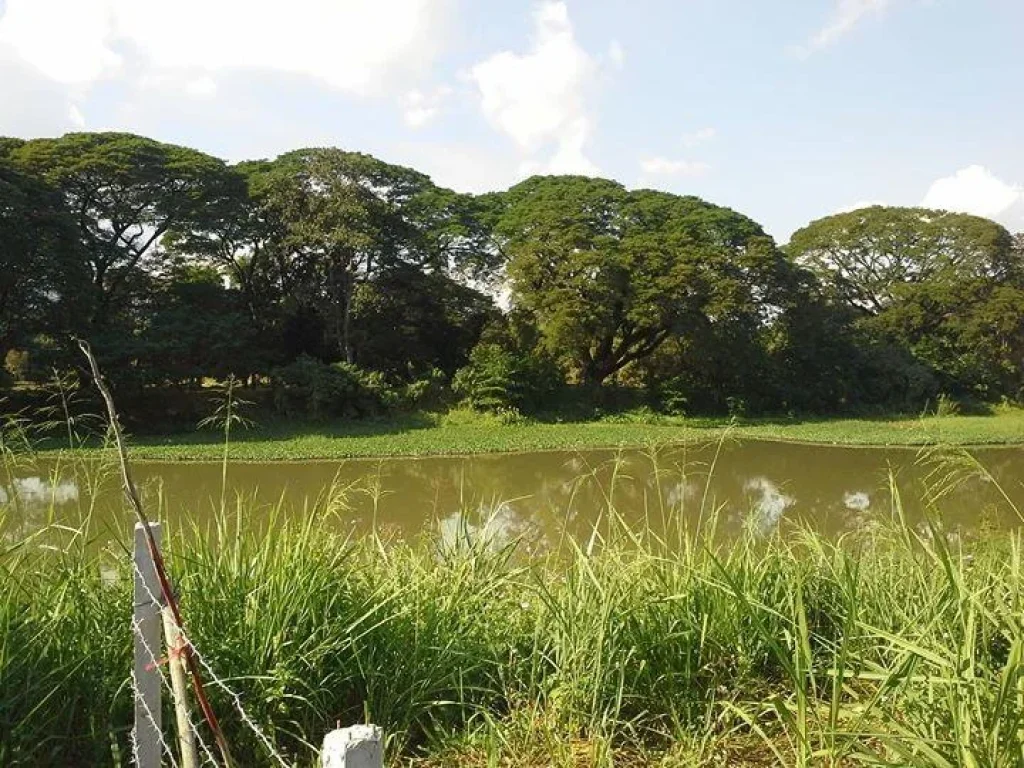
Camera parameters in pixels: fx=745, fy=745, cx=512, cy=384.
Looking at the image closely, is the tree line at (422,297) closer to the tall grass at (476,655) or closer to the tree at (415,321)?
the tree at (415,321)

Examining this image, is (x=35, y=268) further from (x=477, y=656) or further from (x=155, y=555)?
(x=155, y=555)

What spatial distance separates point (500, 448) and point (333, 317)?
6.64 metres

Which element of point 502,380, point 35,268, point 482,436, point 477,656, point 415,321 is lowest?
point 482,436

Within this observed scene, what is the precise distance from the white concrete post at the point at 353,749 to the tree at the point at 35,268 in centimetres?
1666

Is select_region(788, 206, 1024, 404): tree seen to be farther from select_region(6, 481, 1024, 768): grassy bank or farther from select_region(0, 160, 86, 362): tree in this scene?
select_region(6, 481, 1024, 768): grassy bank

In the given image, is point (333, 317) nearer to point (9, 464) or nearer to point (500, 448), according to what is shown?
point (500, 448)

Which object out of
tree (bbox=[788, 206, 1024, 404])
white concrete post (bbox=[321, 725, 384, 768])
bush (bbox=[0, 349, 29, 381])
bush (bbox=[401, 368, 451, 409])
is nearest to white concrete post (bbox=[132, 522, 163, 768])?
white concrete post (bbox=[321, 725, 384, 768])

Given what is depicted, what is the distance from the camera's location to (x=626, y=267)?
A: 19.4 m

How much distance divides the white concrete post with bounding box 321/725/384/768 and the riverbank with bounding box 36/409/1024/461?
11681mm

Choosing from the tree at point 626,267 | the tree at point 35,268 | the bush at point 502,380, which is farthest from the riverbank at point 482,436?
the tree at point 35,268

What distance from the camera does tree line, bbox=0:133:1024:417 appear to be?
1596 centimetres

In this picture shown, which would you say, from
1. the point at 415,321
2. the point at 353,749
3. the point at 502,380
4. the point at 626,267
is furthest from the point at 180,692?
the point at 415,321

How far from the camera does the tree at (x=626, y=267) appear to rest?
19.1 m

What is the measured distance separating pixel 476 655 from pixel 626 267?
57.5ft
